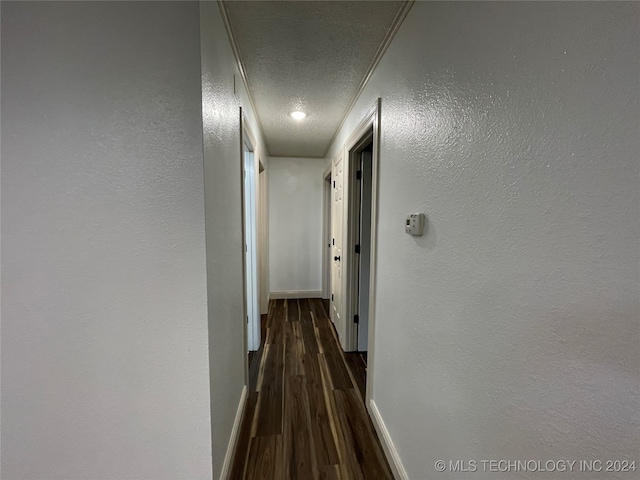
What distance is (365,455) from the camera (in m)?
1.47

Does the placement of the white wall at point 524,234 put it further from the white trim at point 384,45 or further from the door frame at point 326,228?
the door frame at point 326,228

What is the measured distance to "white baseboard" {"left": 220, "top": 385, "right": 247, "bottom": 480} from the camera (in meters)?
1.27

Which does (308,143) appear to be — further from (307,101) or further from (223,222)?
(223,222)

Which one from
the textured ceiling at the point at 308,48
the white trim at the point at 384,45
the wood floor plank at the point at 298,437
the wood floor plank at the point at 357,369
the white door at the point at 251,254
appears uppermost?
the textured ceiling at the point at 308,48

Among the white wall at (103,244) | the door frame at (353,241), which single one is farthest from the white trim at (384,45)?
the white wall at (103,244)

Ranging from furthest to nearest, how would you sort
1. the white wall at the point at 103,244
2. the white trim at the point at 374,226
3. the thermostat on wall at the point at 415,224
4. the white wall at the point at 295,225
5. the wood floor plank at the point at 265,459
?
the white wall at the point at 295,225, the white trim at the point at 374,226, the wood floor plank at the point at 265,459, the thermostat on wall at the point at 415,224, the white wall at the point at 103,244

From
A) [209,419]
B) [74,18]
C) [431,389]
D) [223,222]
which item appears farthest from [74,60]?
[431,389]

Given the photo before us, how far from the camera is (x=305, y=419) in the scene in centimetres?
173

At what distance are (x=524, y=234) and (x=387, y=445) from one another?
4.54ft

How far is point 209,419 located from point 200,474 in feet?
0.79

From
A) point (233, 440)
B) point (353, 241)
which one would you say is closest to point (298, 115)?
point (353, 241)

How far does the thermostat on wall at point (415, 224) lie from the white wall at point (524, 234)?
0.12ft

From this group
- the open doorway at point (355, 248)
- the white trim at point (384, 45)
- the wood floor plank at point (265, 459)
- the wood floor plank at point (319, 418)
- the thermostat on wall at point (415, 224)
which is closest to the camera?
the thermostat on wall at point (415, 224)

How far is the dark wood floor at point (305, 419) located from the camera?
1.40 metres
